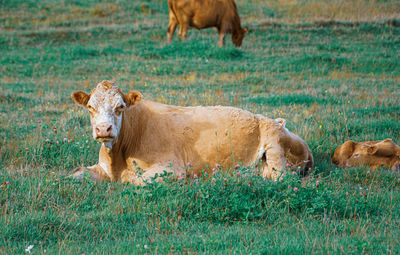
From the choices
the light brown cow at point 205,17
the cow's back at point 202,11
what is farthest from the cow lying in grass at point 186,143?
the cow's back at point 202,11

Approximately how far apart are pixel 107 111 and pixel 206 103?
4.90 metres

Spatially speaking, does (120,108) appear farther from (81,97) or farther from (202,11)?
(202,11)

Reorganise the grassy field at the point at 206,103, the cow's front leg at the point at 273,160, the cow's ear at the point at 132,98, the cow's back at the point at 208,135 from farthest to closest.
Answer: the cow's back at the point at 208,135 < the cow's front leg at the point at 273,160 < the cow's ear at the point at 132,98 < the grassy field at the point at 206,103

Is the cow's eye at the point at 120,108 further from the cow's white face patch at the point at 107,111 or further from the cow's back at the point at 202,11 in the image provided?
the cow's back at the point at 202,11

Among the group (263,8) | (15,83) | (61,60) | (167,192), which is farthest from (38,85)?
(263,8)

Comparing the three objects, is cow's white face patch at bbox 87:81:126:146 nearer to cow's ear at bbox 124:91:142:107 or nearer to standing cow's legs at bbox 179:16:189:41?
cow's ear at bbox 124:91:142:107

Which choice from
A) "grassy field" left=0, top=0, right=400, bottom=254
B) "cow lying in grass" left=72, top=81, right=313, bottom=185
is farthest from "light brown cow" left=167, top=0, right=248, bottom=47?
"cow lying in grass" left=72, top=81, right=313, bottom=185

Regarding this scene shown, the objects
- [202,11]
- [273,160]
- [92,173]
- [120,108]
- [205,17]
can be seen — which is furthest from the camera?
[205,17]

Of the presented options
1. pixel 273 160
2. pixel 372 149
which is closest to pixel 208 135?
pixel 273 160

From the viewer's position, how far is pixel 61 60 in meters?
16.9

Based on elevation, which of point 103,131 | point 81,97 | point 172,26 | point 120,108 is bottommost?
point 103,131

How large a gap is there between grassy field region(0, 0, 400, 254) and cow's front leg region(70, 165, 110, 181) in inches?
8.2

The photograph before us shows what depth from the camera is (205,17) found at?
21188 mm

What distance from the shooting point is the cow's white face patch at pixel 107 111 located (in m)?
5.14
